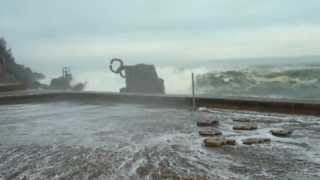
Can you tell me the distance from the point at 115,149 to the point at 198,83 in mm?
14324

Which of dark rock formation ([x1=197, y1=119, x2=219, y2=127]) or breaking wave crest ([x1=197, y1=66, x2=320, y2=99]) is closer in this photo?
dark rock formation ([x1=197, y1=119, x2=219, y2=127])

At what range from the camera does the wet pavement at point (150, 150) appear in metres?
2.48

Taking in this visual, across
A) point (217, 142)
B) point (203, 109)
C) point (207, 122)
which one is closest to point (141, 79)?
point (203, 109)

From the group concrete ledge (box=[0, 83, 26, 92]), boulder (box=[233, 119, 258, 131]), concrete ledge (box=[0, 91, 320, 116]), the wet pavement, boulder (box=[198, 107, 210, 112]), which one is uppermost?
concrete ledge (box=[0, 83, 26, 92])

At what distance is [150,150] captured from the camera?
3.07 meters

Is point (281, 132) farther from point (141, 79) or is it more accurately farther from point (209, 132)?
point (141, 79)

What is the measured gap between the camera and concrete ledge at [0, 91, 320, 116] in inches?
191

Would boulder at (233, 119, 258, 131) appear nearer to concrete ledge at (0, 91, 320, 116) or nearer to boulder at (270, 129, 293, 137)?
boulder at (270, 129, 293, 137)

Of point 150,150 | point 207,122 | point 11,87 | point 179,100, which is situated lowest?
point 150,150

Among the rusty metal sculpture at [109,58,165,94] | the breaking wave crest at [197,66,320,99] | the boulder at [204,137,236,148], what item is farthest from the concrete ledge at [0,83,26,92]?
the boulder at [204,137,236,148]

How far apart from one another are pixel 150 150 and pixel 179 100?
310 cm

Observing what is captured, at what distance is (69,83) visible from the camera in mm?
15914

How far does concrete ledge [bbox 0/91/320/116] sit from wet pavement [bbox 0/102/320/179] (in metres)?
0.38

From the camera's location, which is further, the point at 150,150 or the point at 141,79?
the point at 141,79
